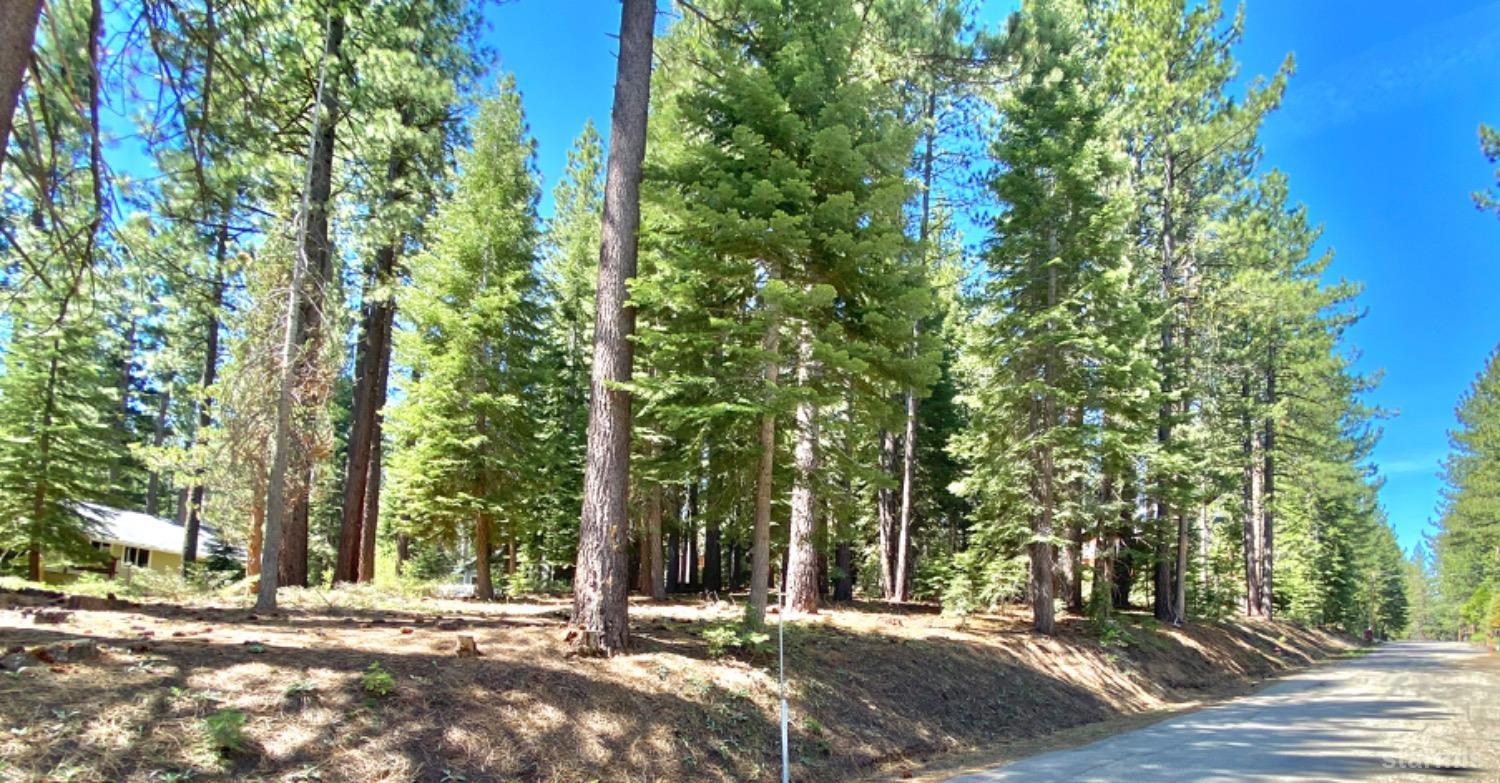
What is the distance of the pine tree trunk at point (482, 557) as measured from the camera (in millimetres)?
13781

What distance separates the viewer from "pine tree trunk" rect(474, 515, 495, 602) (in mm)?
13781

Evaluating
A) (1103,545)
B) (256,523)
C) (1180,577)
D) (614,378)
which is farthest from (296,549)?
(1180,577)

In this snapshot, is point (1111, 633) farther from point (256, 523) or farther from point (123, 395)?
point (123, 395)

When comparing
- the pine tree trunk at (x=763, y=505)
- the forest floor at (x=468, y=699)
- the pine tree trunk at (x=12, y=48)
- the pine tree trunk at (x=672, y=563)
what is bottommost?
the pine tree trunk at (x=672, y=563)

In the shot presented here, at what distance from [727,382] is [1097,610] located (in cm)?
1188

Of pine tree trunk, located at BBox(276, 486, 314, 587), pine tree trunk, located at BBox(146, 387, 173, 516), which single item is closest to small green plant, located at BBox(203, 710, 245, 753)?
pine tree trunk, located at BBox(276, 486, 314, 587)

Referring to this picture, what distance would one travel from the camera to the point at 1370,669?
20.3 metres

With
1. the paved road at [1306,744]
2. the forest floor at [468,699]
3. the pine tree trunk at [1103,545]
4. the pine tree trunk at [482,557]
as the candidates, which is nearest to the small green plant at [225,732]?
the forest floor at [468,699]

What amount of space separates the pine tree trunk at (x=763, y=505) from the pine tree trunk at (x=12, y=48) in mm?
6262

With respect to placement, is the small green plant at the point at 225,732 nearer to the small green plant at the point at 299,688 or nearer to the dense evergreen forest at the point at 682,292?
the small green plant at the point at 299,688

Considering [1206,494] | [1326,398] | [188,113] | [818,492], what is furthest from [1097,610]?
[1326,398]

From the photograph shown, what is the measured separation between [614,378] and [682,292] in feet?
4.10

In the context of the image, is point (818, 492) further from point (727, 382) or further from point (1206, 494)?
point (1206, 494)

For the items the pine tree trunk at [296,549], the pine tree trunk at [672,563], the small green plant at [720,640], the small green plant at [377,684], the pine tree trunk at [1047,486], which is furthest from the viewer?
the pine tree trunk at [672,563]
